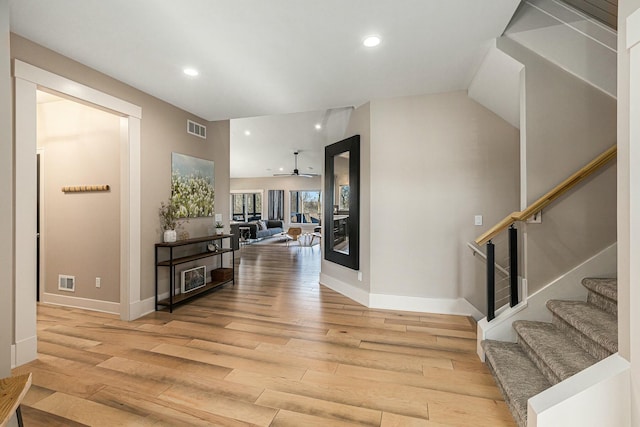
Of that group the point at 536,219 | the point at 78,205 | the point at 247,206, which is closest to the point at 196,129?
the point at 78,205

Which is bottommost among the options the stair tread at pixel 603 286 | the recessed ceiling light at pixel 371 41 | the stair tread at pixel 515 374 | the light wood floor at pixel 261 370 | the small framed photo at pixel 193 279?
the light wood floor at pixel 261 370

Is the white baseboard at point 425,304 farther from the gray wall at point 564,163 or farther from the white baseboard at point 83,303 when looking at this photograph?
the white baseboard at point 83,303

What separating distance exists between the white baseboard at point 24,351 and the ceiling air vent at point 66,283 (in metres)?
1.47

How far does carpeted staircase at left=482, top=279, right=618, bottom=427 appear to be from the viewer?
65.8 inches

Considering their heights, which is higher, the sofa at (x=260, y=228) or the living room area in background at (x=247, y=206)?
the living room area in background at (x=247, y=206)

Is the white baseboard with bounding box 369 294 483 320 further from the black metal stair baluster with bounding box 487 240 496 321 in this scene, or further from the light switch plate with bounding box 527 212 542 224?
the light switch plate with bounding box 527 212 542 224

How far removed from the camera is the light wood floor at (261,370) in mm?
1785

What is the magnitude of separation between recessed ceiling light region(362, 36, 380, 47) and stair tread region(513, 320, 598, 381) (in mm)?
2584

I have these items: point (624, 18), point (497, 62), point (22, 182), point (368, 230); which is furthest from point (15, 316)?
point (497, 62)

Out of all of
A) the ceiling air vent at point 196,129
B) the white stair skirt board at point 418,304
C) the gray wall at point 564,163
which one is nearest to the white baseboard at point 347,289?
the white stair skirt board at point 418,304

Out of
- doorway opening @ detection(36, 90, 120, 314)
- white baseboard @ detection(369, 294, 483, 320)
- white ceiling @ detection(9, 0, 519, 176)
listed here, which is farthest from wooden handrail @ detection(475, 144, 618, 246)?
doorway opening @ detection(36, 90, 120, 314)

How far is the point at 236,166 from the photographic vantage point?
37.6 feet

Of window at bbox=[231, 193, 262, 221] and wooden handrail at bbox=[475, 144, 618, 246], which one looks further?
window at bbox=[231, 193, 262, 221]

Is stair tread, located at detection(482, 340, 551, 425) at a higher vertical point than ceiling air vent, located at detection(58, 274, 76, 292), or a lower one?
lower
